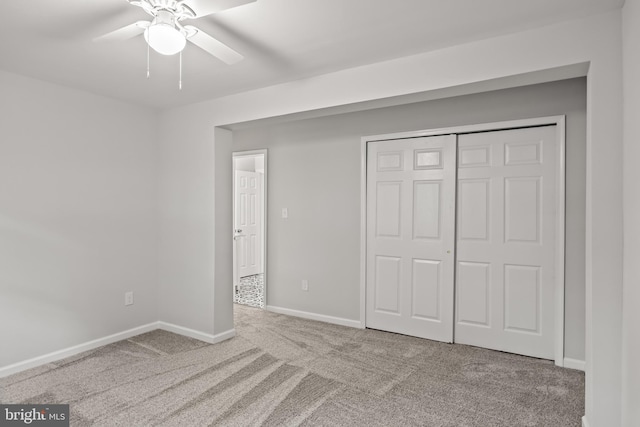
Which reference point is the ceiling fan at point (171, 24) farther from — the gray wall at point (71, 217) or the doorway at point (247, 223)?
the doorway at point (247, 223)

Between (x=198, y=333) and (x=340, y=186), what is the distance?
205 cm

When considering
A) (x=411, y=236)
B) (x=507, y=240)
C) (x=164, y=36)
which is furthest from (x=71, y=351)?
(x=507, y=240)

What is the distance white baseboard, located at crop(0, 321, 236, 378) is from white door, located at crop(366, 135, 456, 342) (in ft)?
5.17

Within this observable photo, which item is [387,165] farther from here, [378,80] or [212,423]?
[212,423]

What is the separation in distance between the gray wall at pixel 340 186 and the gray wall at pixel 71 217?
1.37m

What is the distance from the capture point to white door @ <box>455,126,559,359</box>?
10.5 feet

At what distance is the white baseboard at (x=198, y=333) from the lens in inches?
145

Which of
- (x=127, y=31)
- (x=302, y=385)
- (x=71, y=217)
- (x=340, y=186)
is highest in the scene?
(x=127, y=31)

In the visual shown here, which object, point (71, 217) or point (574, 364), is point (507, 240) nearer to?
point (574, 364)

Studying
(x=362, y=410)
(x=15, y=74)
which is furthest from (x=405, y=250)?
(x=15, y=74)

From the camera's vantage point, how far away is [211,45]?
1944 millimetres

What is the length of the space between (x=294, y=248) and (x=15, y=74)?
9.57 feet

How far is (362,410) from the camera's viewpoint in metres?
2.45

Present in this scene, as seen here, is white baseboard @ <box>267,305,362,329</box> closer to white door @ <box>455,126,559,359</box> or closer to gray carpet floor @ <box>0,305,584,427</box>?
gray carpet floor @ <box>0,305,584,427</box>
